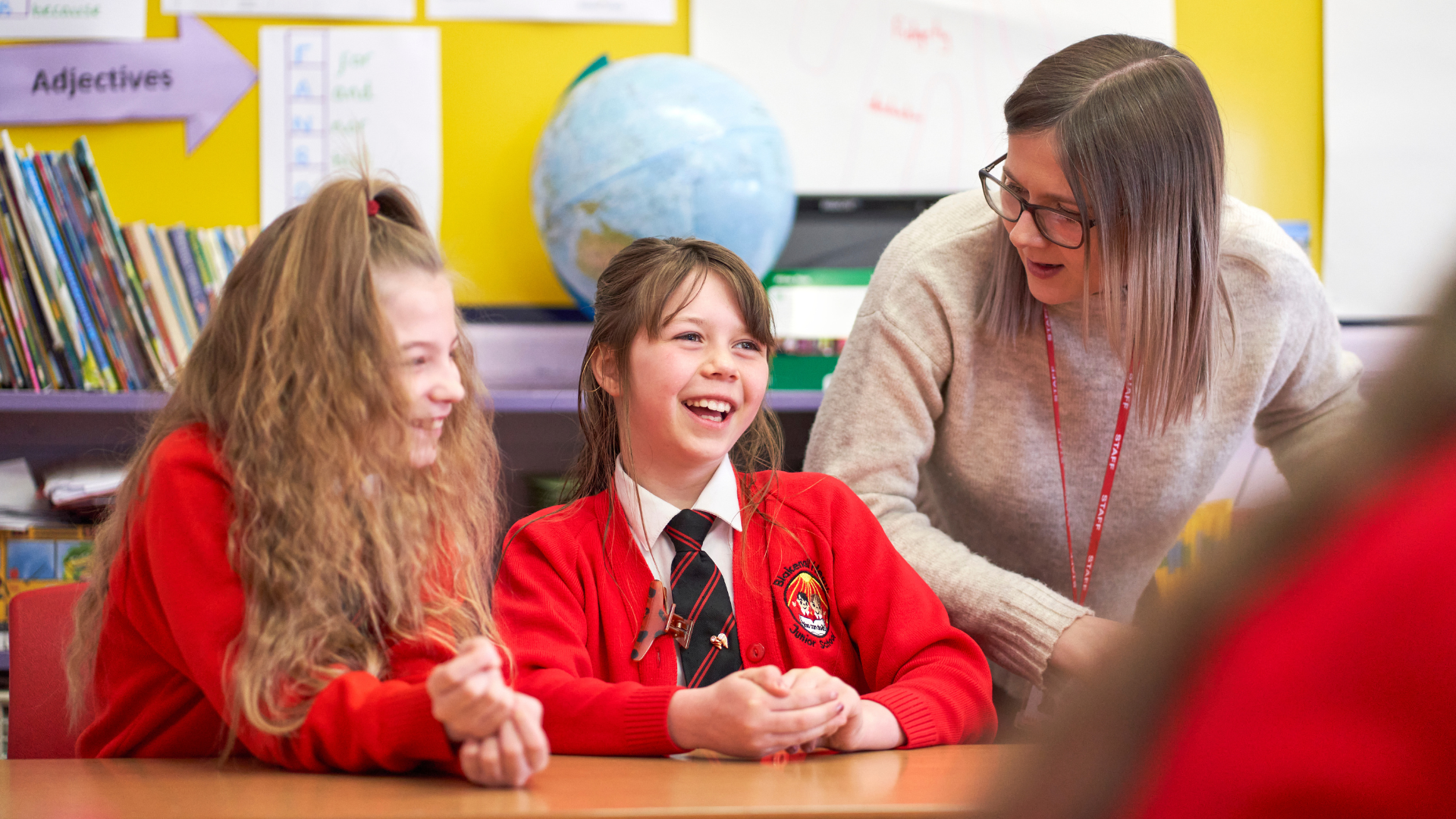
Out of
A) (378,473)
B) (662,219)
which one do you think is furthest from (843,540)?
(662,219)

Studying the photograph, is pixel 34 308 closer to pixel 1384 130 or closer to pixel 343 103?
pixel 343 103

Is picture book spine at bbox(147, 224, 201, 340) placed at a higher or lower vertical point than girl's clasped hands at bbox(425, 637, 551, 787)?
higher

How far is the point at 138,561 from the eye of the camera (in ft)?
2.98

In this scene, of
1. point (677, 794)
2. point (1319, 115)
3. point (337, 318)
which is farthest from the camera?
point (1319, 115)

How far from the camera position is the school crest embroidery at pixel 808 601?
1.16 m

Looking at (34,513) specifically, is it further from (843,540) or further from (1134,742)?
(1134,742)

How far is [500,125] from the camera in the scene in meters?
2.10

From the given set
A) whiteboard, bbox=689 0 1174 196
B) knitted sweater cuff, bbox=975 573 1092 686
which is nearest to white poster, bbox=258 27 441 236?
whiteboard, bbox=689 0 1174 196

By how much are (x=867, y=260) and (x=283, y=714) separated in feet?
5.15

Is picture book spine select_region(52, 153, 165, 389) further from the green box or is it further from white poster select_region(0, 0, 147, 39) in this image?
Answer: the green box

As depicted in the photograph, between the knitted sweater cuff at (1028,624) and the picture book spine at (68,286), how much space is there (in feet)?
4.91

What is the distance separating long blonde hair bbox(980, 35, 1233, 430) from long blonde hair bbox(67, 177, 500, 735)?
0.73 meters

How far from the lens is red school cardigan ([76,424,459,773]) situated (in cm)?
80

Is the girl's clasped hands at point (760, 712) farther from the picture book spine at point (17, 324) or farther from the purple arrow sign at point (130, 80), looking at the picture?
the purple arrow sign at point (130, 80)
